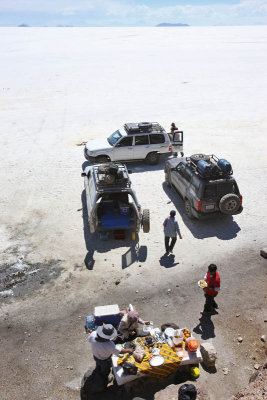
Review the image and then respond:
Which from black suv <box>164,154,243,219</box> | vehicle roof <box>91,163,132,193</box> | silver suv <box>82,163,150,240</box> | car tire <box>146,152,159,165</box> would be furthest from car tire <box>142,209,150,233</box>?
car tire <box>146,152,159,165</box>

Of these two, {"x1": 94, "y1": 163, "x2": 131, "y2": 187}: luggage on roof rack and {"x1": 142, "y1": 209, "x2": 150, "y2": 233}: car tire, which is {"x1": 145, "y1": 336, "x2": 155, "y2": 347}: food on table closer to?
{"x1": 142, "y1": 209, "x2": 150, "y2": 233}: car tire

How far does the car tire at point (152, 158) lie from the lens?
17.6 m

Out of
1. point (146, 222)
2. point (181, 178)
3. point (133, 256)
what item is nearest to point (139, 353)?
point (133, 256)

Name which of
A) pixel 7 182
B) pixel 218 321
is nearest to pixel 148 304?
pixel 218 321

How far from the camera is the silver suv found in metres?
11.4

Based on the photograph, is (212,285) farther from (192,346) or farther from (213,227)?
(213,227)

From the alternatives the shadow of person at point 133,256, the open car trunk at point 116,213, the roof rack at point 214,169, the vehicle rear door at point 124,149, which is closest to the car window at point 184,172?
the roof rack at point 214,169

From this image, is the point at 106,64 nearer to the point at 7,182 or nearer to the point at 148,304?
the point at 7,182

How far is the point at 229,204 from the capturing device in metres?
12.1

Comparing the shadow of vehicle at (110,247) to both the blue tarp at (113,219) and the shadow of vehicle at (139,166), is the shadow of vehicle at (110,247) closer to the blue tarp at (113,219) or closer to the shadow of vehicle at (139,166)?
the blue tarp at (113,219)

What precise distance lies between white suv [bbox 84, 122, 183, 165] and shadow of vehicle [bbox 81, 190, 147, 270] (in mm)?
5577

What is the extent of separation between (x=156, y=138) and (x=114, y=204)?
A: 6.16 m

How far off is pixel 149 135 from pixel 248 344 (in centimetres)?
1160

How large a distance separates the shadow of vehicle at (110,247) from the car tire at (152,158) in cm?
644
